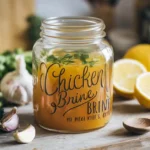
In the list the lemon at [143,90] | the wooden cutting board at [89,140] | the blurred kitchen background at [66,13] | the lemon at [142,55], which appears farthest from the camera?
the blurred kitchen background at [66,13]

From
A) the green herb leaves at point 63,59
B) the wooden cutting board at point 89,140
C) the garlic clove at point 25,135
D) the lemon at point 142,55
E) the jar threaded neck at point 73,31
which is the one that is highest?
the jar threaded neck at point 73,31

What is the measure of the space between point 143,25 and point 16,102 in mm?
863

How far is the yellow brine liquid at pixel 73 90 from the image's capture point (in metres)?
0.81

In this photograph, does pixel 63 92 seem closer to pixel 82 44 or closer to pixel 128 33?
pixel 82 44

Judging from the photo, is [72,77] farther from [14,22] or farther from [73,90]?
[14,22]

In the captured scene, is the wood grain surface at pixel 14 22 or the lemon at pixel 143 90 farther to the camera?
the wood grain surface at pixel 14 22

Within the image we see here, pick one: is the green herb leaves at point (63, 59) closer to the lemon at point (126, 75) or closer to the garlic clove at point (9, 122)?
the garlic clove at point (9, 122)

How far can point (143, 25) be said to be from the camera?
169cm

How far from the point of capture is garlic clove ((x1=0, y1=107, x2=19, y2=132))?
816mm

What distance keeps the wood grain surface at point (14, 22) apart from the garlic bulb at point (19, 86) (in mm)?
725

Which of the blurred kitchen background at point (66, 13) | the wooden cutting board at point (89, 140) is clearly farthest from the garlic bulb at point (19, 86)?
the blurred kitchen background at point (66, 13)

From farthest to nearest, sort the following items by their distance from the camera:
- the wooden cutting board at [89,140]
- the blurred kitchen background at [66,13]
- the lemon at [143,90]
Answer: the blurred kitchen background at [66,13] → the lemon at [143,90] → the wooden cutting board at [89,140]

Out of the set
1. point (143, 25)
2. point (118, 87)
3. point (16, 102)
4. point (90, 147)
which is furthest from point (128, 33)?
point (90, 147)

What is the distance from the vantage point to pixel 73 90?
0.81 metres
